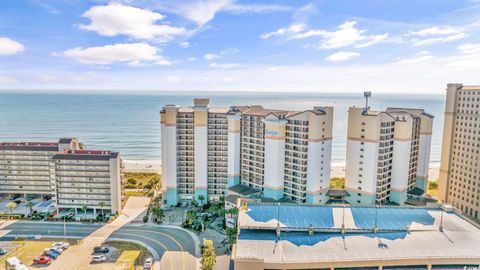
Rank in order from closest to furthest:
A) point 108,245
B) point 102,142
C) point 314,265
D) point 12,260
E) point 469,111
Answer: point 314,265, point 12,260, point 108,245, point 469,111, point 102,142

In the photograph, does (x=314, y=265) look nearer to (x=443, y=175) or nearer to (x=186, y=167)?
(x=186, y=167)

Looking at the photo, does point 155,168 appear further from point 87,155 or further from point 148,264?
point 148,264

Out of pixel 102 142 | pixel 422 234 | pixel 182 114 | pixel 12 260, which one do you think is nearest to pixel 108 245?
pixel 12 260

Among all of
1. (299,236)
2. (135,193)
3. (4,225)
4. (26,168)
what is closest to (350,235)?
(299,236)

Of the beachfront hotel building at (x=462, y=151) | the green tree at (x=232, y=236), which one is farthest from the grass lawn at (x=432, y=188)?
the green tree at (x=232, y=236)

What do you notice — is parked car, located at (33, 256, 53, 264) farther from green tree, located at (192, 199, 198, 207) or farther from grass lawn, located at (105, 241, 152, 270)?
green tree, located at (192, 199, 198, 207)

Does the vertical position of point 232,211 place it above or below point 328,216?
below
